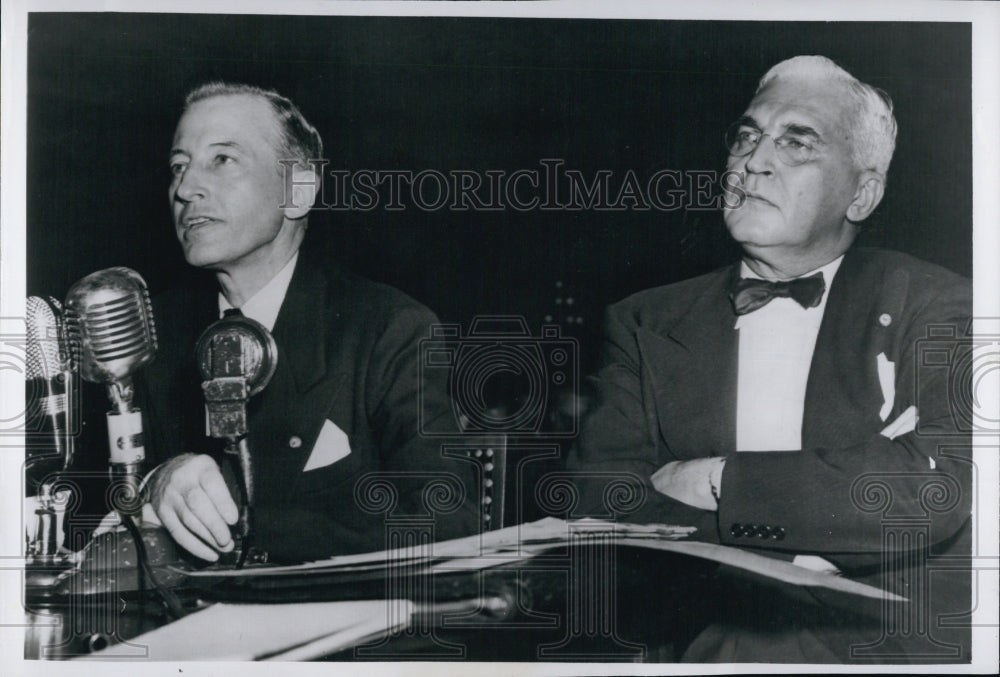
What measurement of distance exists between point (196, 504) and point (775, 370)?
1966 millimetres

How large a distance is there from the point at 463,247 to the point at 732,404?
3.40ft

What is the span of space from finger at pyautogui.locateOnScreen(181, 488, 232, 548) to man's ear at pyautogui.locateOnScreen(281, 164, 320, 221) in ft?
3.20

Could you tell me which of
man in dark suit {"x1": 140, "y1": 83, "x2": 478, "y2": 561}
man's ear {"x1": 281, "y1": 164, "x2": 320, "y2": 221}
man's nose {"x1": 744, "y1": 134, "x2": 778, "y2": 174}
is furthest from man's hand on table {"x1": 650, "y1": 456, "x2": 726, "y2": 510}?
man's ear {"x1": 281, "y1": 164, "x2": 320, "y2": 221}

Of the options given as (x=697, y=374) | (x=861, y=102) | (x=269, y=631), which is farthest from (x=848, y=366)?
(x=269, y=631)

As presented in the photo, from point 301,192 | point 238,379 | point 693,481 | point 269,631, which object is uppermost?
point 301,192

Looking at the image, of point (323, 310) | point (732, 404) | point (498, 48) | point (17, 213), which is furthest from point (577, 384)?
point (17, 213)

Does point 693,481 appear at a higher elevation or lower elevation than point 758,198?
lower

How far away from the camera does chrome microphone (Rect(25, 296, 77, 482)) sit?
297 cm

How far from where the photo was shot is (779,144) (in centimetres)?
295

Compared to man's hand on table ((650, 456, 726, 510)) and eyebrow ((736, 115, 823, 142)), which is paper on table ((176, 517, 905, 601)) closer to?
man's hand on table ((650, 456, 726, 510))

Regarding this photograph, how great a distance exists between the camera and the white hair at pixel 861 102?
2.98 metres

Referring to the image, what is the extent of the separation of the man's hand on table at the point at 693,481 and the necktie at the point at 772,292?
0.52 m

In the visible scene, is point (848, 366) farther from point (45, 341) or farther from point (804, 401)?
point (45, 341)

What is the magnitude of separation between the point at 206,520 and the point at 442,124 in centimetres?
154
